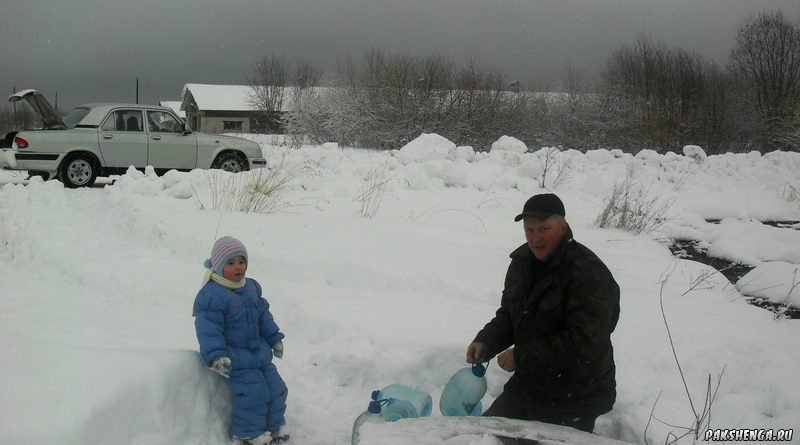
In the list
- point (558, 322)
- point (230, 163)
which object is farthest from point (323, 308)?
point (230, 163)

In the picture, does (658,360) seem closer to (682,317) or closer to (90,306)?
(682,317)

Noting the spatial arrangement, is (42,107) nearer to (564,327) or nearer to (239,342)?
(239,342)

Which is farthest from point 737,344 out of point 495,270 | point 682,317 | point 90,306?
point 90,306

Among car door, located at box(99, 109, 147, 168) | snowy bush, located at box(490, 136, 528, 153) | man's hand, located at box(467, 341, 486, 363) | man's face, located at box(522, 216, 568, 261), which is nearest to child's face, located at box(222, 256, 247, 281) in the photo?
man's hand, located at box(467, 341, 486, 363)

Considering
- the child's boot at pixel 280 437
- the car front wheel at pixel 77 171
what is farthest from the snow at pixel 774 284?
the car front wheel at pixel 77 171

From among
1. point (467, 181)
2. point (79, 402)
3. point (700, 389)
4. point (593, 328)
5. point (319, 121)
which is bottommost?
point (700, 389)

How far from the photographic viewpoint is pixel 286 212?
7.97 metres

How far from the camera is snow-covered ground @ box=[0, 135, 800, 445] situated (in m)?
2.95

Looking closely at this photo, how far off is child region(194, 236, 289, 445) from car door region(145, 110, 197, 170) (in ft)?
32.5

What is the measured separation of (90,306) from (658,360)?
4624 mm

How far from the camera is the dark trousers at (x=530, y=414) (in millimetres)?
2795

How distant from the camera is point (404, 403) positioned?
3.23 metres

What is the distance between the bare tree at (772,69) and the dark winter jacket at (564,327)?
70.1 ft

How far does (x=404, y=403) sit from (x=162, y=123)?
1091 centimetres
